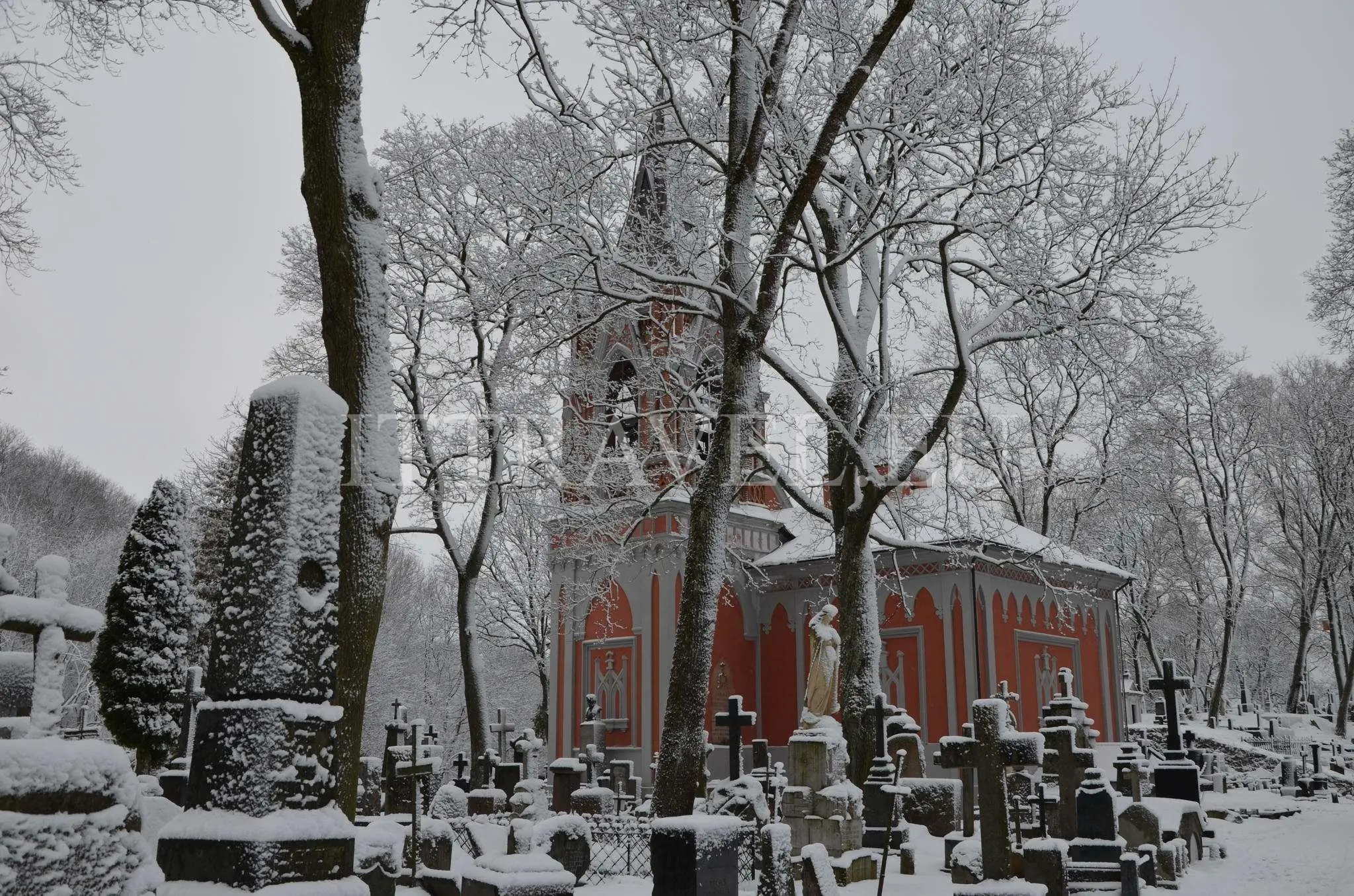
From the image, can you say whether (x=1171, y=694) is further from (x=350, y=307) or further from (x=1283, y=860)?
(x=350, y=307)

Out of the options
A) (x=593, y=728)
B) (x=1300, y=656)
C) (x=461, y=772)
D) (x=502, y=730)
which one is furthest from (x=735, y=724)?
(x=1300, y=656)

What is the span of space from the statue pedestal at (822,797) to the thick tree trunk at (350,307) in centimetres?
630

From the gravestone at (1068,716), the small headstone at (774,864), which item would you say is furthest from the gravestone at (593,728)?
the small headstone at (774,864)

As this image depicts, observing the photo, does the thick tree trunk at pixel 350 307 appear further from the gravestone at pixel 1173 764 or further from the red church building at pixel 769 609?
the gravestone at pixel 1173 764

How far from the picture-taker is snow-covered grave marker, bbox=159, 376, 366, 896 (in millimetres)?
4195

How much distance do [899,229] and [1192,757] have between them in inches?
487

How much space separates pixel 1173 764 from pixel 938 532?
732cm

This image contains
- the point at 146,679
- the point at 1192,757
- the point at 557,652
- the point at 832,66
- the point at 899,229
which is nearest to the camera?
the point at 832,66

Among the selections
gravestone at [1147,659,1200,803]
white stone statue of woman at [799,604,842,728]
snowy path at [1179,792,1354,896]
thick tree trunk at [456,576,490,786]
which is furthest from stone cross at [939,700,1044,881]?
thick tree trunk at [456,576,490,786]

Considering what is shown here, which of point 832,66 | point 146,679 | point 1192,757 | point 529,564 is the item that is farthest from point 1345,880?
point 529,564

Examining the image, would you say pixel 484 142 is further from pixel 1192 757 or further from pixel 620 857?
pixel 1192 757

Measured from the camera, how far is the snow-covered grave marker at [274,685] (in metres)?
4.20

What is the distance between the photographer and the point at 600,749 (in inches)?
917

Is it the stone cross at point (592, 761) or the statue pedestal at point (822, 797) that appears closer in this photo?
the statue pedestal at point (822, 797)
